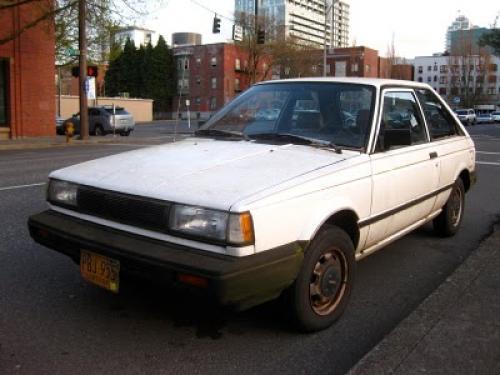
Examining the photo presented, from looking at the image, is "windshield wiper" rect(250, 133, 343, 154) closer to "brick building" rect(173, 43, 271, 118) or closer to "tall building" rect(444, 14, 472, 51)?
"brick building" rect(173, 43, 271, 118)

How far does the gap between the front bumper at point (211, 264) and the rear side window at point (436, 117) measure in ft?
8.67

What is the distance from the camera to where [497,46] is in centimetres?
3347

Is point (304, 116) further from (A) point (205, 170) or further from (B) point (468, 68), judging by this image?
(B) point (468, 68)

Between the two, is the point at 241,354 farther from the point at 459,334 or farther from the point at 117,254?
the point at 459,334

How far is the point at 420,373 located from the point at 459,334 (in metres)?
0.58

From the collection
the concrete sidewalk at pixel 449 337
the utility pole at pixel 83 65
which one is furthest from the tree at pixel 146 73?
the concrete sidewalk at pixel 449 337

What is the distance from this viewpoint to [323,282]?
350 cm

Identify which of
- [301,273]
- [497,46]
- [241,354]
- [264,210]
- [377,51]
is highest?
[377,51]

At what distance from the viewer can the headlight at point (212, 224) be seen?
2939 millimetres

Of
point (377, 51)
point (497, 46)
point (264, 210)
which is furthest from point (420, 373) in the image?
point (377, 51)

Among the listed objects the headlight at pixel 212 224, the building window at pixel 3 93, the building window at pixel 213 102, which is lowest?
the headlight at pixel 212 224

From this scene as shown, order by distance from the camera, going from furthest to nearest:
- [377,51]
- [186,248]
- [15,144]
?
[377,51], [15,144], [186,248]

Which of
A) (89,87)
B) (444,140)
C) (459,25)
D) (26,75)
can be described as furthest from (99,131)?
Result: (459,25)

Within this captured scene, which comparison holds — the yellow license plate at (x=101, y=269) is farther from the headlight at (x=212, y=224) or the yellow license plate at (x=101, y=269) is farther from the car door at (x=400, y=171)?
the car door at (x=400, y=171)
